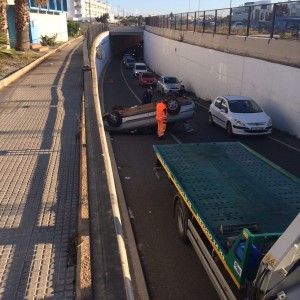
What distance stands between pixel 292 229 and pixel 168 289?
3184mm

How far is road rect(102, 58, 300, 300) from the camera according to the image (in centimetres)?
617

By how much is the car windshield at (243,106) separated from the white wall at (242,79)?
4.78ft

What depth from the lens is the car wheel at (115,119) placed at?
51.8ft

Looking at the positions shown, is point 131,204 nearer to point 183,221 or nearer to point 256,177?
point 183,221

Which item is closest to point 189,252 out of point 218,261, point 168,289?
point 168,289

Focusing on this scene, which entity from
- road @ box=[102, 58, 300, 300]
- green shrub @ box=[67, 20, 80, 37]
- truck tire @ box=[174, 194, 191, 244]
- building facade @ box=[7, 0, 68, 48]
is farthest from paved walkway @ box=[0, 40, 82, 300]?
green shrub @ box=[67, 20, 80, 37]

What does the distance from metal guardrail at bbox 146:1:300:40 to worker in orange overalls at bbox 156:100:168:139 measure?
7038mm

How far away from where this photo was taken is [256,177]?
25.2 feet

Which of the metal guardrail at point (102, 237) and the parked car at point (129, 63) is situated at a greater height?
the metal guardrail at point (102, 237)

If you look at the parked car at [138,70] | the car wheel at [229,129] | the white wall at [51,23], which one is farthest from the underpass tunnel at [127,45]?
the car wheel at [229,129]

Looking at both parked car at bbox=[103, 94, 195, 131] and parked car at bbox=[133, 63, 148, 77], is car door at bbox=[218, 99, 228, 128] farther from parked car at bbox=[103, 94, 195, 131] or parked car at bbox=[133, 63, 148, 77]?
parked car at bbox=[133, 63, 148, 77]

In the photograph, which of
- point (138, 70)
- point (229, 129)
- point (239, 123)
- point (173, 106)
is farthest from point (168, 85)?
point (239, 123)

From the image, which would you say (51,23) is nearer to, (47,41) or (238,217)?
(47,41)

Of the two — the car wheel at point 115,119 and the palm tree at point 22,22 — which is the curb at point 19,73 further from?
the car wheel at point 115,119
